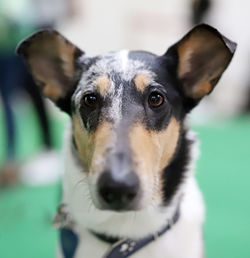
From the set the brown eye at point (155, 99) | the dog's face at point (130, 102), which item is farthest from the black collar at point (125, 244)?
the brown eye at point (155, 99)

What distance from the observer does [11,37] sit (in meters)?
4.38

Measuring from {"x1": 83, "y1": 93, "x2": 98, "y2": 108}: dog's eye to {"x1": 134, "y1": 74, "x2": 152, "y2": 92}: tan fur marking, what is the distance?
0.59ft

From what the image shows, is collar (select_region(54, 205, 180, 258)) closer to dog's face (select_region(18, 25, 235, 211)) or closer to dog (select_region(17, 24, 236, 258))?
dog (select_region(17, 24, 236, 258))

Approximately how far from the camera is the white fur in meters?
2.06

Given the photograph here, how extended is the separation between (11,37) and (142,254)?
290 cm

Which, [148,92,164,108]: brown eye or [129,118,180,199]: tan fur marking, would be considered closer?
[129,118,180,199]: tan fur marking

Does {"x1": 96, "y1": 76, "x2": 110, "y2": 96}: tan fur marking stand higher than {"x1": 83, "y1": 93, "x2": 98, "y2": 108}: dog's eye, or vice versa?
{"x1": 96, "y1": 76, "x2": 110, "y2": 96}: tan fur marking

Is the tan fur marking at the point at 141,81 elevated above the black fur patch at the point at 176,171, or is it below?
above

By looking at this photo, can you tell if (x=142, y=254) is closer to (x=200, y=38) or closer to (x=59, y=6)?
(x=200, y=38)

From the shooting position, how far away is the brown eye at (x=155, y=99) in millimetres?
2014

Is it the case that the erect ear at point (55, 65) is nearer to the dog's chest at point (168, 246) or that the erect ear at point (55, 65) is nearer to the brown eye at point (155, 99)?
the brown eye at point (155, 99)

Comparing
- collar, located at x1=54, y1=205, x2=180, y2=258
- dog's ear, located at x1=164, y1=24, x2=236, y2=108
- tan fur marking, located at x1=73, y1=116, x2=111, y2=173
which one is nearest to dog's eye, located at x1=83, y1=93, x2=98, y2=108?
tan fur marking, located at x1=73, y1=116, x2=111, y2=173

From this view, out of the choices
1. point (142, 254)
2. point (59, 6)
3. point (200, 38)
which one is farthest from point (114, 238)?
point (59, 6)

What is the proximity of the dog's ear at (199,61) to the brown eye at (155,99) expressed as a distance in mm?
203
